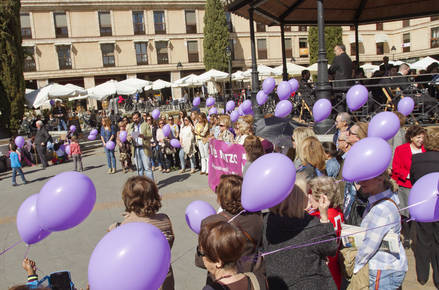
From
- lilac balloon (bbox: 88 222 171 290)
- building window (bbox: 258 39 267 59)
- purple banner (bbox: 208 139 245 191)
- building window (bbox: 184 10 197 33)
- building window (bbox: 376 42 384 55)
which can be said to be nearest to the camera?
lilac balloon (bbox: 88 222 171 290)

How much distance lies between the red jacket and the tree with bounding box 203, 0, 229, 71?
105 feet

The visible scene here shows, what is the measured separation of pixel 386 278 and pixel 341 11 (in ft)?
37.7

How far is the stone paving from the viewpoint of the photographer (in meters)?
4.38

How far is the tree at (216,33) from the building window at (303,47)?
10.6 metres

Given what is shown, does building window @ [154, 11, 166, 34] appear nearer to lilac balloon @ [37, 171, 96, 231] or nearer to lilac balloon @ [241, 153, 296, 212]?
lilac balloon @ [37, 171, 96, 231]

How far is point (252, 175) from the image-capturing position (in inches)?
97.1

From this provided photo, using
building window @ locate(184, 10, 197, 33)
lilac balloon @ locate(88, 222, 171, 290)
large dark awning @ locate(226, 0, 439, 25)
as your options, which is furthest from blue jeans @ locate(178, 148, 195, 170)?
building window @ locate(184, 10, 197, 33)

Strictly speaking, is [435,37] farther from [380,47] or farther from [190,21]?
[190,21]

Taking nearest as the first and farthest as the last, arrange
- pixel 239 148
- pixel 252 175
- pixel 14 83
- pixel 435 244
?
pixel 252 175
pixel 435 244
pixel 239 148
pixel 14 83

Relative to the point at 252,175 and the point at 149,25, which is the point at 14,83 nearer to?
the point at 252,175

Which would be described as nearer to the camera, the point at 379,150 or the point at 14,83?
the point at 379,150

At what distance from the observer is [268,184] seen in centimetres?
238

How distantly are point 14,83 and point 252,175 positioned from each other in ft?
50.7

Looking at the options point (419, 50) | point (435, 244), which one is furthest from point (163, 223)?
point (419, 50)
